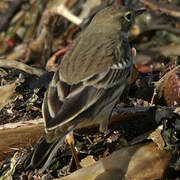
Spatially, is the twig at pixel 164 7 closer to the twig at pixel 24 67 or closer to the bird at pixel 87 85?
the bird at pixel 87 85

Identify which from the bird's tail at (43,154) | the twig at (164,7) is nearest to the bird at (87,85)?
Answer: the bird's tail at (43,154)

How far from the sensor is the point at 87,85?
4.07 m

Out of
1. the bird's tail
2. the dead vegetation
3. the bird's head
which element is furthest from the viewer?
the bird's head

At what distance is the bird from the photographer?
3.76m

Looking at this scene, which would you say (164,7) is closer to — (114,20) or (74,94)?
(114,20)

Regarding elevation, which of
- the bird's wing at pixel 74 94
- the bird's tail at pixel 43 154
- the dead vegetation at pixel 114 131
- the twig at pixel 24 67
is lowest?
the dead vegetation at pixel 114 131

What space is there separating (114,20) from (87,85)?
111 centimetres

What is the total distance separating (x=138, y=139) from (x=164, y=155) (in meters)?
0.32

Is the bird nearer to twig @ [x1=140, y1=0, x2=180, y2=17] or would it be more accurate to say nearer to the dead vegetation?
the dead vegetation

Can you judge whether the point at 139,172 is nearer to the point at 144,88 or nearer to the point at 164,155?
the point at 164,155

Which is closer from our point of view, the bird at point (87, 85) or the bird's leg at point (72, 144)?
the bird at point (87, 85)

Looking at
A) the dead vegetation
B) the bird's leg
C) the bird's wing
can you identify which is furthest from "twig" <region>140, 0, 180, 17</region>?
the bird's leg

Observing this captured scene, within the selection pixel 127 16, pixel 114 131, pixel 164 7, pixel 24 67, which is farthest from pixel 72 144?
pixel 164 7

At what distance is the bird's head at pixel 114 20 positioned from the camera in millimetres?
4902
